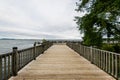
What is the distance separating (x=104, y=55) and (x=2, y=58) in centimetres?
553

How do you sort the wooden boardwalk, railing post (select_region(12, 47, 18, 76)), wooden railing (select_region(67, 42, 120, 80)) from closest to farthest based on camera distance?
wooden railing (select_region(67, 42, 120, 80)), the wooden boardwalk, railing post (select_region(12, 47, 18, 76))

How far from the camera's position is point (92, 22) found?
2731cm

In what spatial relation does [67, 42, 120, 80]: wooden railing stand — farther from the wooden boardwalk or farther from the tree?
the tree

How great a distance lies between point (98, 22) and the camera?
87.9 ft

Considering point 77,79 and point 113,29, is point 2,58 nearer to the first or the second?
point 77,79

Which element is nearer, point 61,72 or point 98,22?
point 61,72

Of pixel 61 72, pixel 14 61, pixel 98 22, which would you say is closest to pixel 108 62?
pixel 61 72

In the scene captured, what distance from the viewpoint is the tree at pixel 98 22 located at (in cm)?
2517

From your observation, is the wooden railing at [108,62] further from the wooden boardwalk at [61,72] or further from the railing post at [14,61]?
the railing post at [14,61]

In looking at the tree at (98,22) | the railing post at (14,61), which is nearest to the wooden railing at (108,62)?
the railing post at (14,61)

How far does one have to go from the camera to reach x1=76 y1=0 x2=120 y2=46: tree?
25.2 meters

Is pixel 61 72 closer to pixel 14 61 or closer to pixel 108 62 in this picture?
pixel 108 62

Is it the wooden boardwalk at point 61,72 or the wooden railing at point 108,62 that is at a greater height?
the wooden railing at point 108,62

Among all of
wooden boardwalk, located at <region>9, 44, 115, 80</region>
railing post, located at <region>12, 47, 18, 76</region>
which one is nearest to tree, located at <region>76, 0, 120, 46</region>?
wooden boardwalk, located at <region>9, 44, 115, 80</region>
